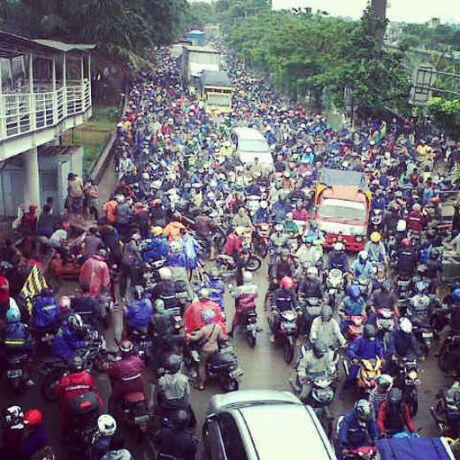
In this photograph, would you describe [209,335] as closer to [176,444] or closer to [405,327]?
[176,444]

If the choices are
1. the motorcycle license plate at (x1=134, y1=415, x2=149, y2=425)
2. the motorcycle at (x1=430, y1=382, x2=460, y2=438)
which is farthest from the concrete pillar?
the motorcycle at (x1=430, y1=382, x2=460, y2=438)

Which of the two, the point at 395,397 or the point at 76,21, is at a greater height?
the point at 76,21

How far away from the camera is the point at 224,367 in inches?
360

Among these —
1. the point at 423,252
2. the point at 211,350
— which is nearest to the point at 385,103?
the point at 423,252

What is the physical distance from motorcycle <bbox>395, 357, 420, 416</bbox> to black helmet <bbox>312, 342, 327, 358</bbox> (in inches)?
47.3

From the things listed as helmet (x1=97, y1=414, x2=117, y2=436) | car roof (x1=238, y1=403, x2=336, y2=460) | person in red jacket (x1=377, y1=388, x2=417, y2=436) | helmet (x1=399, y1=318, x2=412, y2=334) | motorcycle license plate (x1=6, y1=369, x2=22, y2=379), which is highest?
car roof (x1=238, y1=403, x2=336, y2=460)

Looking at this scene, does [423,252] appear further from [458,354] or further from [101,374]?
[101,374]

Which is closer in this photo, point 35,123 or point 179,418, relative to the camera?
point 179,418

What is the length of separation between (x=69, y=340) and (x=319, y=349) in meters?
3.58

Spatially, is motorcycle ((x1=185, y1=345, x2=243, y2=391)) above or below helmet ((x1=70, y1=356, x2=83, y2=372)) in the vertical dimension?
below

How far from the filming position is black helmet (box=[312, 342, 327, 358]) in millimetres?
8594

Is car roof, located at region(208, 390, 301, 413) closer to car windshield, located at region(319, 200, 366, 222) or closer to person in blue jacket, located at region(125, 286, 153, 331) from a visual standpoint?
person in blue jacket, located at region(125, 286, 153, 331)

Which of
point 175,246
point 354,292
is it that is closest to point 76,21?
point 175,246

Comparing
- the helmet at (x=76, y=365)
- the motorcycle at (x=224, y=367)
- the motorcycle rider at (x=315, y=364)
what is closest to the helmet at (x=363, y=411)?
the motorcycle rider at (x=315, y=364)
